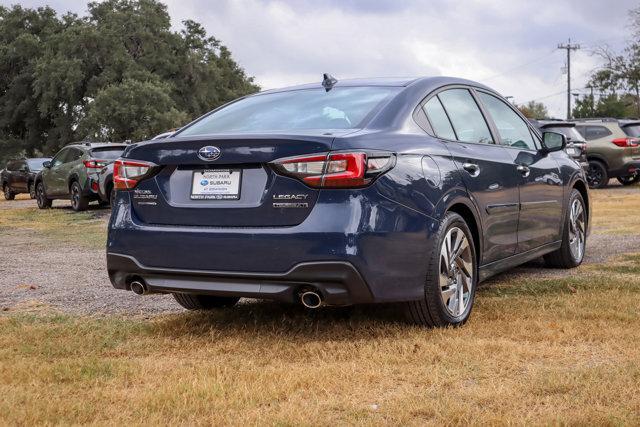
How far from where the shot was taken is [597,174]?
21250mm

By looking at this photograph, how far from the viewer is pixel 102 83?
5075cm

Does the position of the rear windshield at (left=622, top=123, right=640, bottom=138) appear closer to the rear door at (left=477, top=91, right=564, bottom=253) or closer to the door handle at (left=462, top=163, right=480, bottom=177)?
the rear door at (left=477, top=91, right=564, bottom=253)

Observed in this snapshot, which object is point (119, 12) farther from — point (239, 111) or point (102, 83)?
point (239, 111)

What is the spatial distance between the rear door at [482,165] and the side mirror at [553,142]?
955mm

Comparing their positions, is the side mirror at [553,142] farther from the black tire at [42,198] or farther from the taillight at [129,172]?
the black tire at [42,198]

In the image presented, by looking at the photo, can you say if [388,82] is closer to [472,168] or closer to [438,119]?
[438,119]

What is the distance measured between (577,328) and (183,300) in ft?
8.26

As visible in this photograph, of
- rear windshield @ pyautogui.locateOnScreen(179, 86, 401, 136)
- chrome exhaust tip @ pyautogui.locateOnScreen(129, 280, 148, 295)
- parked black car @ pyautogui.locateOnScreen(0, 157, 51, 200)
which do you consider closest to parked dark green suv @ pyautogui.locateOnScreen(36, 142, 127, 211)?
parked black car @ pyautogui.locateOnScreen(0, 157, 51, 200)

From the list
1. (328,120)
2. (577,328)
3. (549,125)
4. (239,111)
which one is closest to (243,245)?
(328,120)

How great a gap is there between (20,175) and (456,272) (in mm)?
26023

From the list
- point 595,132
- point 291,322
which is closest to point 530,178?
point 291,322

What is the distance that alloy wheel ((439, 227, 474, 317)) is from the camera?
A: 492 cm

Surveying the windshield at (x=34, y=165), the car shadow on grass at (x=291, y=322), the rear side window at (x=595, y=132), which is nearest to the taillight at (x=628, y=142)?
the rear side window at (x=595, y=132)

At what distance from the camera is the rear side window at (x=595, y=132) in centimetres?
2105
